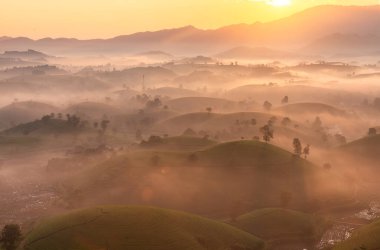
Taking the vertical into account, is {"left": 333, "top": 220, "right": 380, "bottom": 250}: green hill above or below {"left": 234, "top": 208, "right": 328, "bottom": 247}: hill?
above

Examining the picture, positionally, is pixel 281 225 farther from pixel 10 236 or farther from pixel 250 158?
pixel 10 236

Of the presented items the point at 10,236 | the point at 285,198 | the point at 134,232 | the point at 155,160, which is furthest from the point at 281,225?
the point at 10,236

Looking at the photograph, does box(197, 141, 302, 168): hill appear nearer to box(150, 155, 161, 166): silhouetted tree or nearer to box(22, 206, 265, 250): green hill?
box(150, 155, 161, 166): silhouetted tree

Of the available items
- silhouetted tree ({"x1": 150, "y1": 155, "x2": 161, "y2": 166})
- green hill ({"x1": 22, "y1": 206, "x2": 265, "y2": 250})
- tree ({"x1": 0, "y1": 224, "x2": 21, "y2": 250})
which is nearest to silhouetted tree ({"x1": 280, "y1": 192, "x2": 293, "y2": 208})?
green hill ({"x1": 22, "y1": 206, "x2": 265, "y2": 250})

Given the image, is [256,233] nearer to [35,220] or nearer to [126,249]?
[126,249]

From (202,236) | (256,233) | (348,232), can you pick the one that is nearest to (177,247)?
(202,236)
